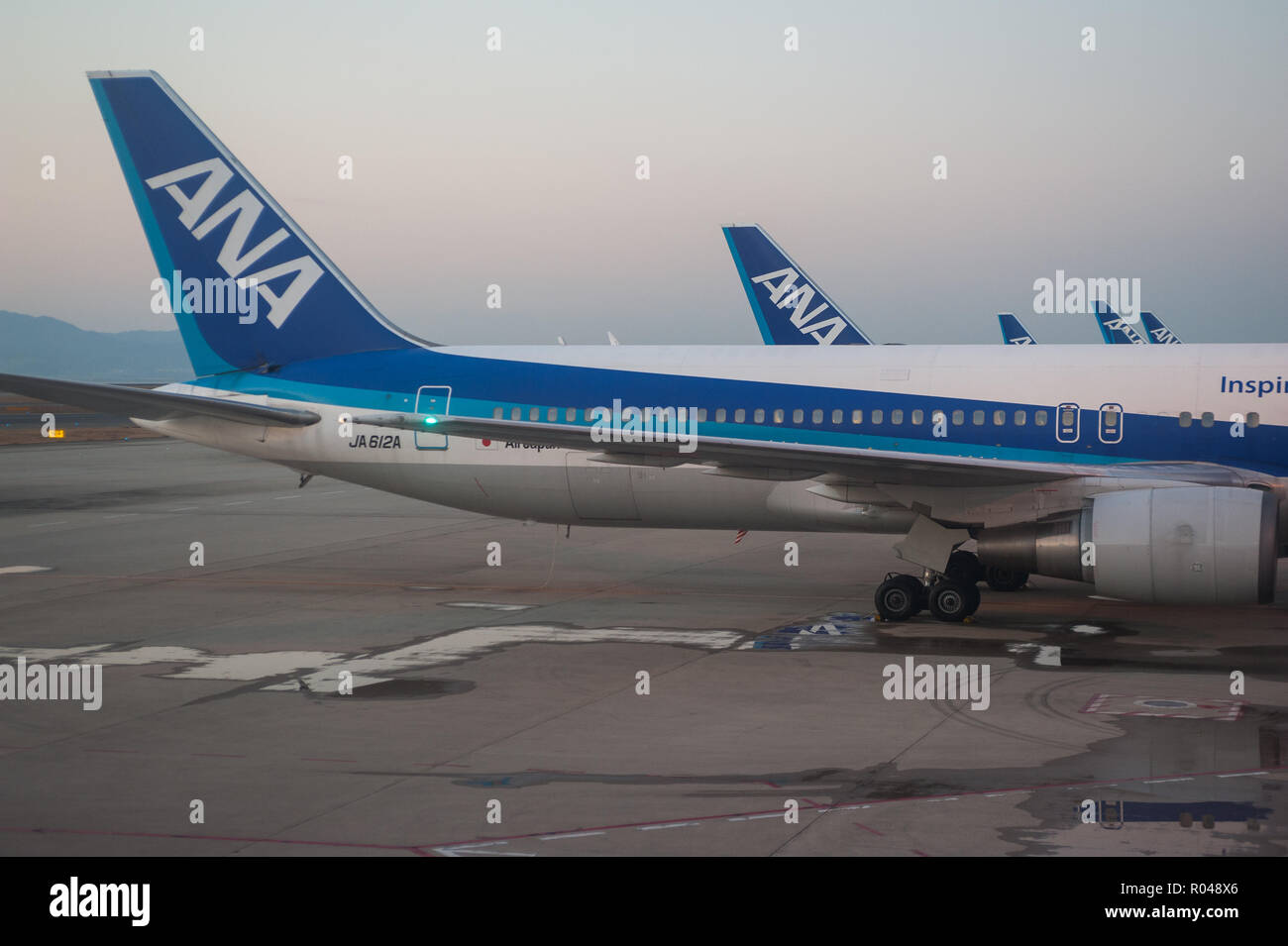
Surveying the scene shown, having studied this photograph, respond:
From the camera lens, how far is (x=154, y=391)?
18875 millimetres

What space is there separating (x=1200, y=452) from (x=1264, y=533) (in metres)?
2.72

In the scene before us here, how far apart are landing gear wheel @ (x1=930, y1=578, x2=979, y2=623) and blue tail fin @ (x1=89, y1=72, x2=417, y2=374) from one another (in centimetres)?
974

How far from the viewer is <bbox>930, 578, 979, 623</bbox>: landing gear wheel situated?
1691cm

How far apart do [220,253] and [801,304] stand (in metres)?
19.9

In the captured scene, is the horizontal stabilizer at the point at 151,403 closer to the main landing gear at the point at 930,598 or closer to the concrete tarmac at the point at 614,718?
the concrete tarmac at the point at 614,718

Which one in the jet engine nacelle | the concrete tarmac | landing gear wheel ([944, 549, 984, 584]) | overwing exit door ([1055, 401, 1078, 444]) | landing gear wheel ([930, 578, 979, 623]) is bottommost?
the concrete tarmac

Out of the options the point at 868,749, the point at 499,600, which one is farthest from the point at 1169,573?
the point at 499,600

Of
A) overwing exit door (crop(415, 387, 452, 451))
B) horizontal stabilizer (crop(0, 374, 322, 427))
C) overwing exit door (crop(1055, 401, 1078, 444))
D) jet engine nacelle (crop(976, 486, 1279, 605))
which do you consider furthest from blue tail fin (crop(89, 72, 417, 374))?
jet engine nacelle (crop(976, 486, 1279, 605))

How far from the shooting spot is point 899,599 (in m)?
17.1

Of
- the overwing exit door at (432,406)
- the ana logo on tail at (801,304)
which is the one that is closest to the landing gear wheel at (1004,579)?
the overwing exit door at (432,406)

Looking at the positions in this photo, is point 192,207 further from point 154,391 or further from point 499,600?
point 499,600

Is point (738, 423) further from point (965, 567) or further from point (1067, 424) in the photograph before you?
point (1067, 424)

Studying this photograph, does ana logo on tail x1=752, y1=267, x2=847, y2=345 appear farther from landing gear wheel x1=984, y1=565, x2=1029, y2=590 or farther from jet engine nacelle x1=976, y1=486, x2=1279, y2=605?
jet engine nacelle x1=976, y1=486, x2=1279, y2=605

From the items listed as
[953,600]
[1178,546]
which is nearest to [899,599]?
[953,600]
